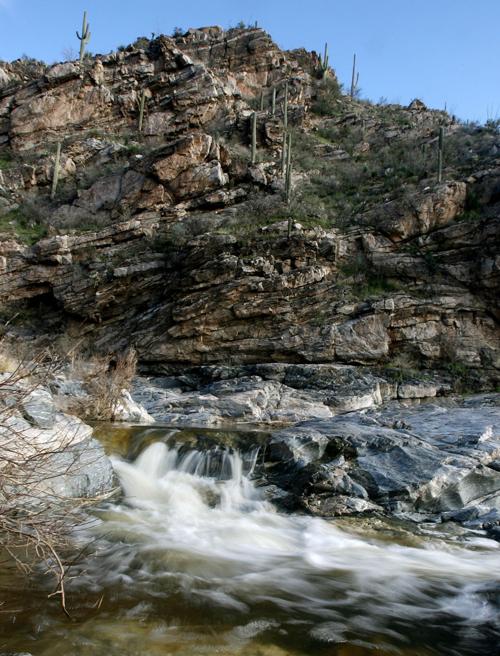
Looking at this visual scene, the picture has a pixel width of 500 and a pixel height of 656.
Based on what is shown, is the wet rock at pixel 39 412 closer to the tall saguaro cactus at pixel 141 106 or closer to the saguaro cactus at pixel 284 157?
the saguaro cactus at pixel 284 157

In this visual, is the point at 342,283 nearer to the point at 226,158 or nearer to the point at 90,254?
the point at 226,158

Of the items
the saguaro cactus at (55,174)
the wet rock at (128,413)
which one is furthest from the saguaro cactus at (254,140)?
the wet rock at (128,413)

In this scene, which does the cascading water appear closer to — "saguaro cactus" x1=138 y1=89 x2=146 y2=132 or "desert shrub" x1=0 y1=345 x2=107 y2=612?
"desert shrub" x1=0 y1=345 x2=107 y2=612

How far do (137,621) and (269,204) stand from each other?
18.6m

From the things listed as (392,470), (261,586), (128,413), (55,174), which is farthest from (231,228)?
(261,586)

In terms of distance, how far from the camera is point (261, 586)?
482 cm

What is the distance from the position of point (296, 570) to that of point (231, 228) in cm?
1597

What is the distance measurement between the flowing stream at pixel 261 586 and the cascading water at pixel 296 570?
0.01 meters

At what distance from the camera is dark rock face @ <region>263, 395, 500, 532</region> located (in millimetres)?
6738

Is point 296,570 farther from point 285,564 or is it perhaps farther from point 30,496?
point 30,496

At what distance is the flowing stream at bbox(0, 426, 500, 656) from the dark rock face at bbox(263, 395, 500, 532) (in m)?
0.54

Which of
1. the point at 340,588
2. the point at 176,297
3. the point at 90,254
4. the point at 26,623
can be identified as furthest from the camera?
the point at 90,254

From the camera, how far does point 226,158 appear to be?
22.6 metres

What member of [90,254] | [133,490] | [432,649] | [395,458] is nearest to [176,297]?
[90,254]
